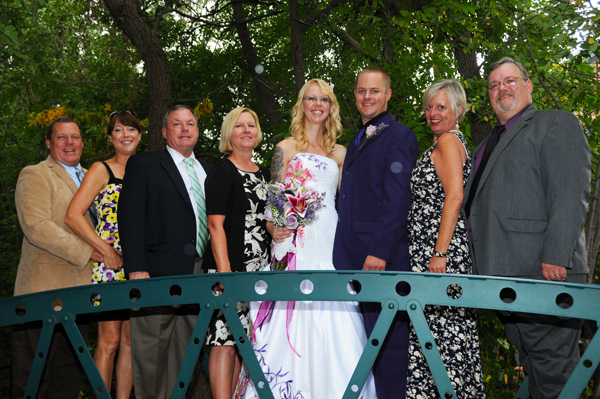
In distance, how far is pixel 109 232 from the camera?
4324 mm

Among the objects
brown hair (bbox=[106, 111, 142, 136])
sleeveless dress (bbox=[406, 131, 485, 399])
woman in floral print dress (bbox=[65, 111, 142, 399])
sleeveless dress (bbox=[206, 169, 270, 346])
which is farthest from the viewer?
brown hair (bbox=[106, 111, 142, 136])

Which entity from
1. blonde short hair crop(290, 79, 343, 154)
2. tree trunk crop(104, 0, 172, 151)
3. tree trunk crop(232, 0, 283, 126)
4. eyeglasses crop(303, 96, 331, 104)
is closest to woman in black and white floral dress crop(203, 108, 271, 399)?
blonde short hair crop(290, 79, 343, 154)

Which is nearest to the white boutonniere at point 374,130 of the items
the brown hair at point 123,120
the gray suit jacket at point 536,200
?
the gray suit jacket at point 536,200

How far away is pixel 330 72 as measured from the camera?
12.5 metres

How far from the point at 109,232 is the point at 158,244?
0.56m

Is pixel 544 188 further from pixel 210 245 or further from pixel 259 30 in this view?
pixel 259 30

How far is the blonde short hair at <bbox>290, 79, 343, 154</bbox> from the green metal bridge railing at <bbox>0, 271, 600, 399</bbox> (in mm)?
1961

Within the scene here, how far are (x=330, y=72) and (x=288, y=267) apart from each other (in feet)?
30.0

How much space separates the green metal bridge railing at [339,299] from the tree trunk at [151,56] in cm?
577

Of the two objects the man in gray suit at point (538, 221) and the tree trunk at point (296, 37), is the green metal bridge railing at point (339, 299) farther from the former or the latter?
the tree trunk at point (296, 37)

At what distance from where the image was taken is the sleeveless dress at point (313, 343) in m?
3.64

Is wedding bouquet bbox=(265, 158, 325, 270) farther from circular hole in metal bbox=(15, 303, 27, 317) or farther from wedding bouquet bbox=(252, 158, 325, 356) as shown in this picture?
circular hole in metal bbox=(15, 303, 27, 317)

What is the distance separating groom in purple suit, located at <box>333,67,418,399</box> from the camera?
364 centimetres

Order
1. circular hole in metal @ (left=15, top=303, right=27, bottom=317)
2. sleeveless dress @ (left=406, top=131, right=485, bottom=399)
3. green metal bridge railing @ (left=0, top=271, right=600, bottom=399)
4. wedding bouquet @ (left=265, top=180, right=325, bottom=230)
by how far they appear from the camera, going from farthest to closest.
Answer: wedding bouquet @ (left=265, top=180, right=325, bottom=230)
sleeveless dress @ (left=406, top=131, right=485, bottom=399)
circular hole in metal @ (left=15, top=303, right=27, bottom=317)
green metal bridge railing @ (left=0, top=271, right=600, bottom=399)
